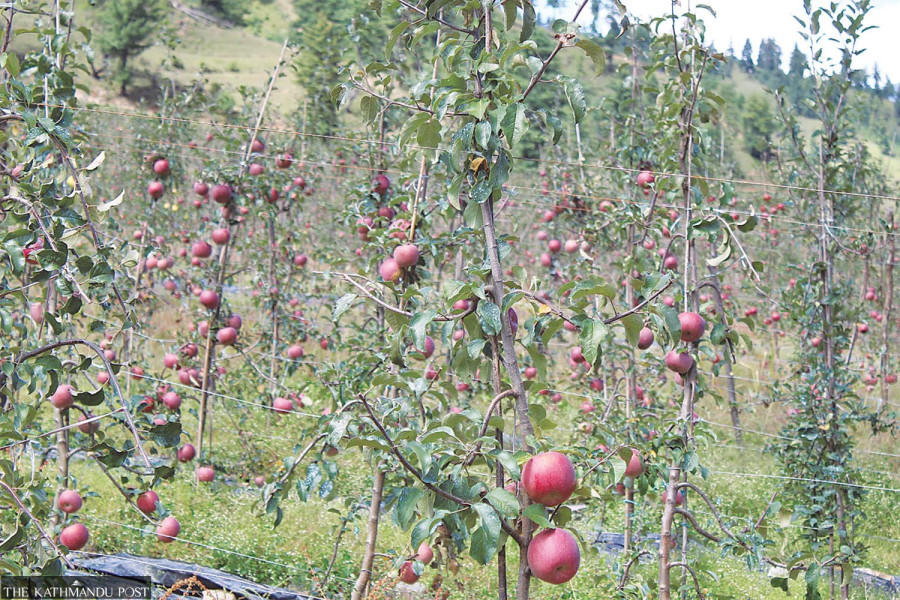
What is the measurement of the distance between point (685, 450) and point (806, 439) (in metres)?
1.85

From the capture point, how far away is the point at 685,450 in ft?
6.84

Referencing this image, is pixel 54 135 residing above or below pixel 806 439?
above

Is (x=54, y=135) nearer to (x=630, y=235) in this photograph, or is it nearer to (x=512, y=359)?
(x=512, y=359)

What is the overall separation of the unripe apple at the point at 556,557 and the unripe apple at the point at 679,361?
85 cm

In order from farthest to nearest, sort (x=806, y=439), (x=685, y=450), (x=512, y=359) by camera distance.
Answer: (x=806, y=439) → (x=685, y=450) → (x=512, y=359)

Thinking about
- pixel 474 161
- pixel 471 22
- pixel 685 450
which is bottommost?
pixel 685 450

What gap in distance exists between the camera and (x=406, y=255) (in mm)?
2488

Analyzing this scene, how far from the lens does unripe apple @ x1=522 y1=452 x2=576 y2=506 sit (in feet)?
4.22

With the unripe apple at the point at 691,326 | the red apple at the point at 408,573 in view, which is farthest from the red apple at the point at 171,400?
the unripe apple at the point at 691,326

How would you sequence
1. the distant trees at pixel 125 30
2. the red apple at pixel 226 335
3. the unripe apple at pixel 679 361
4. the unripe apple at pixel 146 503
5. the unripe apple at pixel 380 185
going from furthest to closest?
the distant trees at pixel 125 30 < the red apple at pixel 226 335 < the unripe apple at pixel 380 185 < the unripe apple at pixel 679 361 < the unripe apple at pixel 146 503

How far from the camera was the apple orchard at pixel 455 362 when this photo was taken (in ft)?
4.78

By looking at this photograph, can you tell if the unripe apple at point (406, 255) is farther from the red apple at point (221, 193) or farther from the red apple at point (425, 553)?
the red apple at point (221, 193)

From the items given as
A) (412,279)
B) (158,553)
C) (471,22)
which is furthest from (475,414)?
(158,553)

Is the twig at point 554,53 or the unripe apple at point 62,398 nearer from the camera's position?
the twig at point 554,53
